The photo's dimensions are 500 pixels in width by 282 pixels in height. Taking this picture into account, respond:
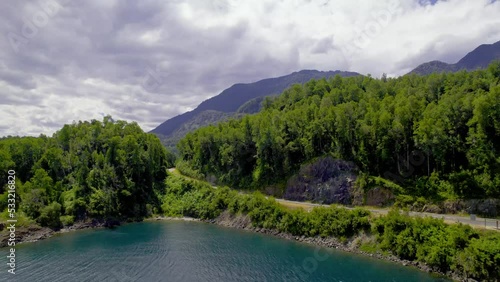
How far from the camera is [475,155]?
55719 mm

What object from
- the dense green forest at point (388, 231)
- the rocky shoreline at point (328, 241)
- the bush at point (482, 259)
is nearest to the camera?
the bush at point (482, 259)

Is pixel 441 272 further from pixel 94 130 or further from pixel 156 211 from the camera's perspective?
pixel 94 130

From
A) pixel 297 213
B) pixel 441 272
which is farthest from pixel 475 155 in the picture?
pixel 297 213

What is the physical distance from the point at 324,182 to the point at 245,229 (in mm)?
19215

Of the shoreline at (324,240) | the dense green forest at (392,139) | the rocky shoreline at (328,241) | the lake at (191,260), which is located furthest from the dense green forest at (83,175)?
the rocky shoreline at (328,241)

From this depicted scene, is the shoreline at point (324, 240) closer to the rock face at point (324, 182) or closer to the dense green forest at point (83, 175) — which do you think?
the dense green forest at point (83, 175)

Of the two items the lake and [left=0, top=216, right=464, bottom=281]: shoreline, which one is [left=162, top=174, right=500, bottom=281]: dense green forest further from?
the lake

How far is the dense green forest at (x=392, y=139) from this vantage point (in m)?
56.2

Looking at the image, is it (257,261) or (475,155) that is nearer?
(257,261)

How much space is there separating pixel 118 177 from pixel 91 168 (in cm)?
746

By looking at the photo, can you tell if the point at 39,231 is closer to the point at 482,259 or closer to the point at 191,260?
the point at 191,260

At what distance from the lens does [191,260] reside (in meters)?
50.8

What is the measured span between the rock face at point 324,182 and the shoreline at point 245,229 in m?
12.3

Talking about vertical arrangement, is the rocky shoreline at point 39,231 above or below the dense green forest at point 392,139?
below
